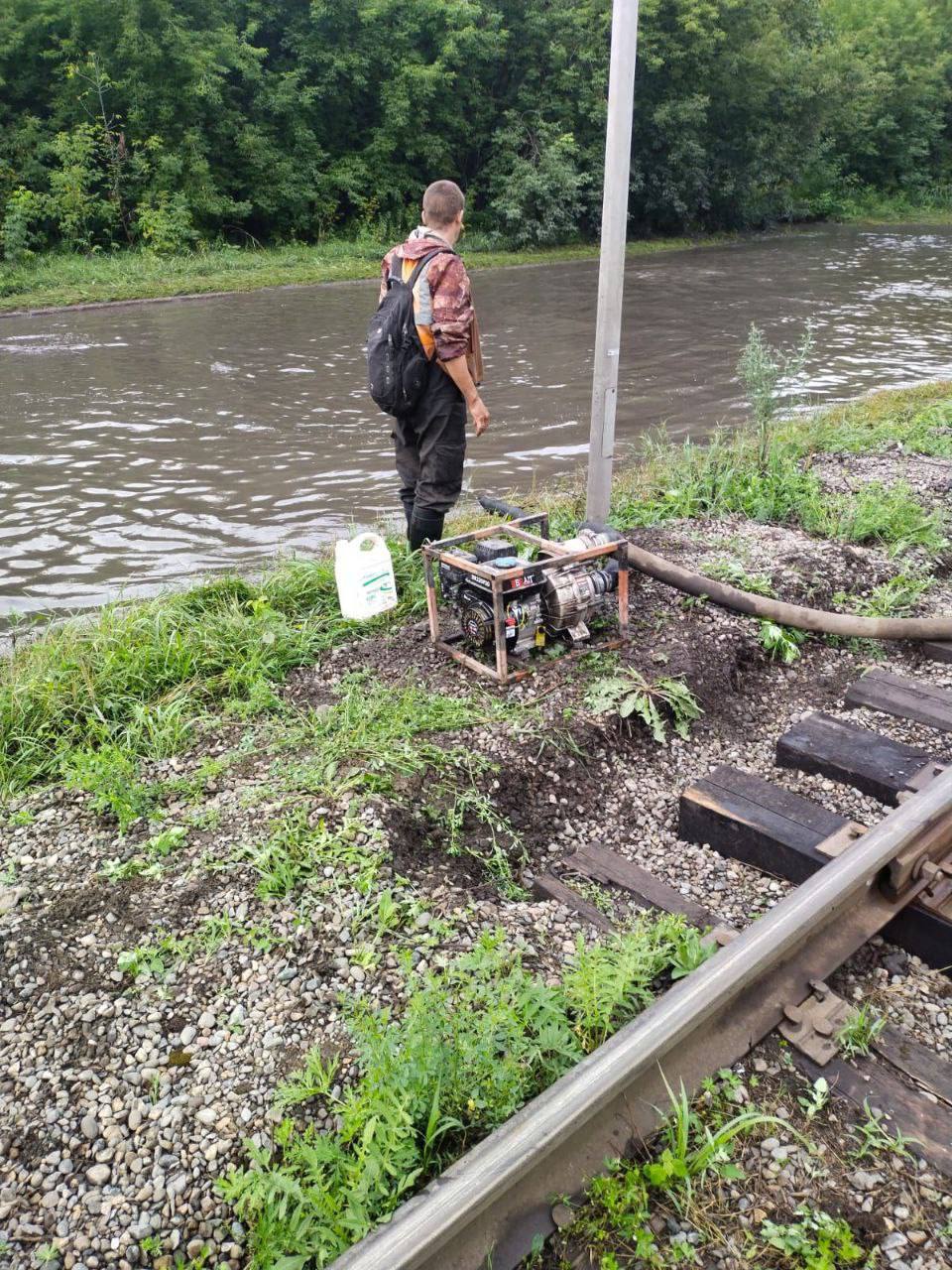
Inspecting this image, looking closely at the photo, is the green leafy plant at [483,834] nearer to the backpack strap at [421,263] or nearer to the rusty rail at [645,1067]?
the rusty rail at [645,1067]

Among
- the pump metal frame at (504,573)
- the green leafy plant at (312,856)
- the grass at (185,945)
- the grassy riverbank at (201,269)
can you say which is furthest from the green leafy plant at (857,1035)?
the grassy riverbank at (201,269)

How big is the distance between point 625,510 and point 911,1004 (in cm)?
440

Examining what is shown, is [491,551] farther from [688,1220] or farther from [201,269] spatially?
[201,269]

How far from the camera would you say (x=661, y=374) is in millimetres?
13680

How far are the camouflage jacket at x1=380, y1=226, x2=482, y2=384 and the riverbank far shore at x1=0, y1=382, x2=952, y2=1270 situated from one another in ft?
4.58

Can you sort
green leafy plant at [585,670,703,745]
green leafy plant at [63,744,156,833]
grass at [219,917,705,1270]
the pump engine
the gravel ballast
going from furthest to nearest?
the pump engine
green leafy plant at [585,670,703,745]
green leafy plant at [63,744,156,833]
the gravel ballast
grass at [219,917,705,1270]

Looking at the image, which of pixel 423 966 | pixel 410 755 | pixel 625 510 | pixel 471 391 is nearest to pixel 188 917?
pixel 423 966

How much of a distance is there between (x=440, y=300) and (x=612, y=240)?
103 cm

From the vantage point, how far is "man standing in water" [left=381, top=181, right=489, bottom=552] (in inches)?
200

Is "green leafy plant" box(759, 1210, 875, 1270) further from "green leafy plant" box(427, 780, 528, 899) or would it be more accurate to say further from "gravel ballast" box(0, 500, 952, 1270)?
"green leafy plant" box(427, 780, 528, 899)

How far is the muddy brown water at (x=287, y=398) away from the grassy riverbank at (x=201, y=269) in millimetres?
1099

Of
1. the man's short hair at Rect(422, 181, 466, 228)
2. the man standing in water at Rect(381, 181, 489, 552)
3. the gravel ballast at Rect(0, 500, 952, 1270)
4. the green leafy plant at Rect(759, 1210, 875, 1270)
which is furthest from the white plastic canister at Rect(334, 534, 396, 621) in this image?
the green leafy plant at Rect(759, 1210, 875, 1270)

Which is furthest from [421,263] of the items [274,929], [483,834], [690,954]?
[690,954]

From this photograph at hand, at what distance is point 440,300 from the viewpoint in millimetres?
5059
